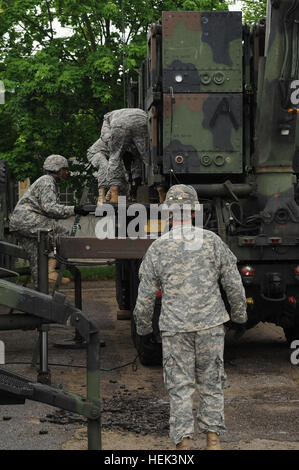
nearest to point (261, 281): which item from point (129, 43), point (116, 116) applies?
point (116, 116)

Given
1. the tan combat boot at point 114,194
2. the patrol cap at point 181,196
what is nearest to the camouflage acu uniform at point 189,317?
the patrol cap at point 181,196

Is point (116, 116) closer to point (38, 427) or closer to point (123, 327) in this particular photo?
point (123, 327)

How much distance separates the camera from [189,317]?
5539 mm

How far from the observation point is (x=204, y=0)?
20500 millimetres

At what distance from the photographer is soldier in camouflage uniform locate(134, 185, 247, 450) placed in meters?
5.54

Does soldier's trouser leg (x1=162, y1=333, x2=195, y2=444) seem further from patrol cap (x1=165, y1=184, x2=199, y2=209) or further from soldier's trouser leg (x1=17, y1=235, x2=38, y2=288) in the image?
soldier's trouser leg (x1=17, y1=235, x2=38, y2=288)

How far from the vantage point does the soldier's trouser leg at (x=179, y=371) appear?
551 cm

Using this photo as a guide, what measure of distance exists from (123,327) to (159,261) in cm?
685

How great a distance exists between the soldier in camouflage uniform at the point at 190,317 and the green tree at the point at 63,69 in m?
14.0

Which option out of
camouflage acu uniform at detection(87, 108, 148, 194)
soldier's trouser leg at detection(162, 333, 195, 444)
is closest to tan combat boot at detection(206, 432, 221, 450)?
soldier's trouser leg at detection(162, 333, 195, 444)

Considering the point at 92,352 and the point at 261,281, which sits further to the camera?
the point at 261,281

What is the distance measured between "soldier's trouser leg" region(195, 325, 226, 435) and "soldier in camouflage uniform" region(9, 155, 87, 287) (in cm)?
452

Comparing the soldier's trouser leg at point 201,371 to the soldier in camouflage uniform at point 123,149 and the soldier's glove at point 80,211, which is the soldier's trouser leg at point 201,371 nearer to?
the soldier's glove at point 80,211

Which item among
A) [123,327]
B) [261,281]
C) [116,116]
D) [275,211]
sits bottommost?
[123,327]
